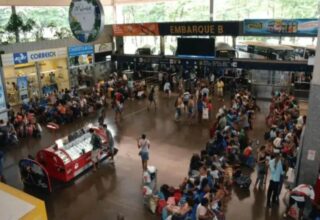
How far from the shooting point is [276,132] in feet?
34.1

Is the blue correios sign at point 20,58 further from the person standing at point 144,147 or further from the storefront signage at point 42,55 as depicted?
the person standing at point 144,147

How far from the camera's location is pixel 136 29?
72.9ft

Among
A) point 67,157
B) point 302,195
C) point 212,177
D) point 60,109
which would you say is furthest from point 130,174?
point 60,109

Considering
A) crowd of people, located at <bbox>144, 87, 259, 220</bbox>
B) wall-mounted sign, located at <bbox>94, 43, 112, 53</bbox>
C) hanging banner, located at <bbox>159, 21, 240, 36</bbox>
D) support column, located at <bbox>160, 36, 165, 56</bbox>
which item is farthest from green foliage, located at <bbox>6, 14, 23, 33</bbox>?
crowd of people, located at <bbox>144, 87, 259, 220</bbox>

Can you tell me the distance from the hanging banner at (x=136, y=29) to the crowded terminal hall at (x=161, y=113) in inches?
3.9

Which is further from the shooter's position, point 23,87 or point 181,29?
point 181,29

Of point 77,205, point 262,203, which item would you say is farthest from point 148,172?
point 262,203

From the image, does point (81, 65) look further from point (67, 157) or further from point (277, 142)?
point (277, 142)

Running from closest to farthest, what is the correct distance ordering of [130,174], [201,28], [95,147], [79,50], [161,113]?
[130,174] → [95,147] → [161,113] → [201,28] → [79,50]

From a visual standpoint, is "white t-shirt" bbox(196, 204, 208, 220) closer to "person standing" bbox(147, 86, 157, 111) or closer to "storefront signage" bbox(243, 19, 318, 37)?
"person standing" bbox(147, 86, 157, 111)

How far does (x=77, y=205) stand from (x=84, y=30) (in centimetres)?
460

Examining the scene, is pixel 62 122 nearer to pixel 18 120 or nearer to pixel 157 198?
pixel 18 120

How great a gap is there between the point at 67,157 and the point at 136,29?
574 inches

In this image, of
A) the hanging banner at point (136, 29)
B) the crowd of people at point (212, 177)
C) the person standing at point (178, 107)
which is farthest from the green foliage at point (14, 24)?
the crowd of people at point (212, 177)
